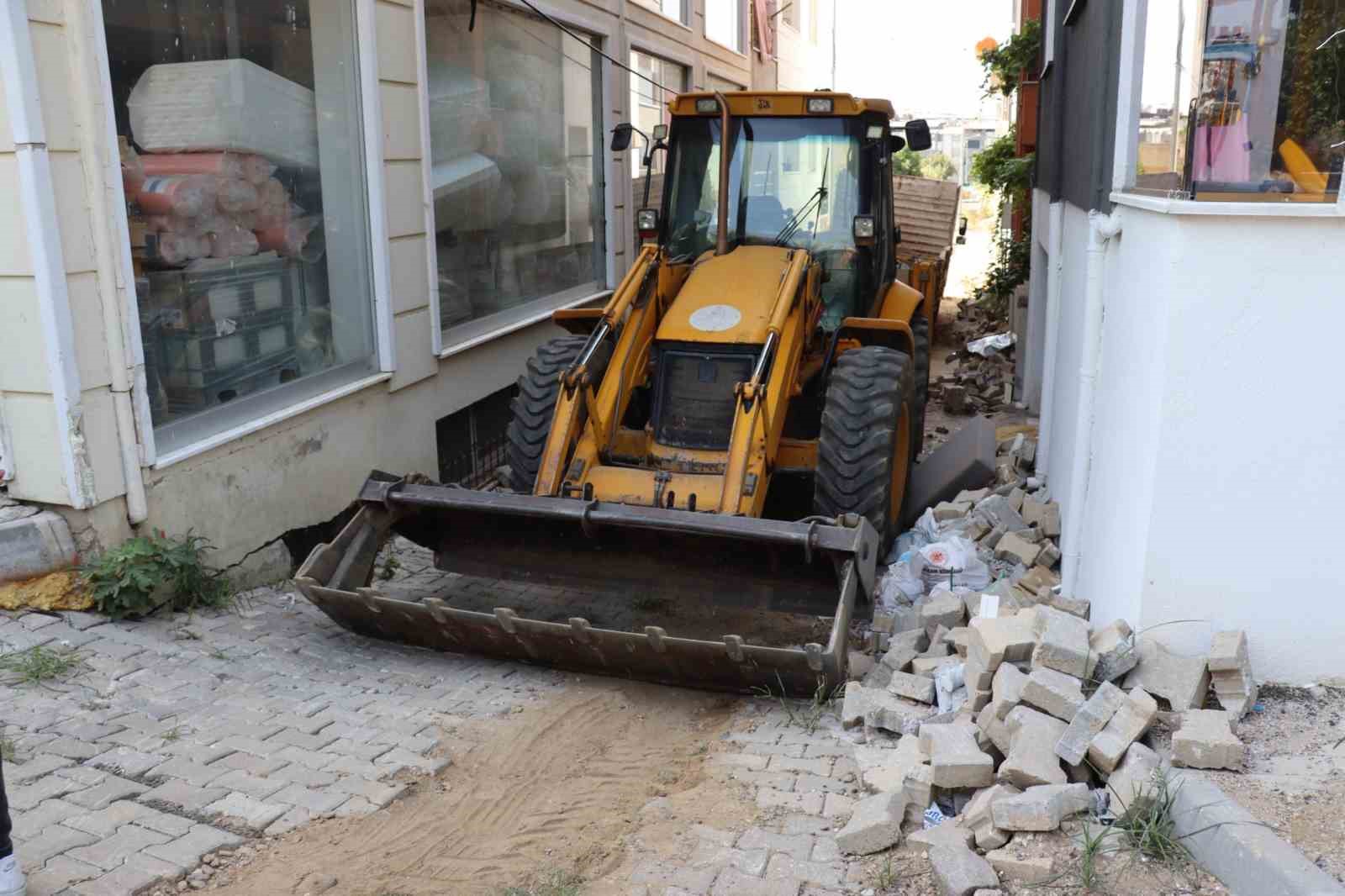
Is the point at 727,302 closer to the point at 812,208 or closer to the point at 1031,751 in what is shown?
the point at 812,208

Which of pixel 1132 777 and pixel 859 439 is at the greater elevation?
pixel 859 439

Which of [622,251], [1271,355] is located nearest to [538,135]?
[622,251]

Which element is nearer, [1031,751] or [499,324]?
[1031,751]

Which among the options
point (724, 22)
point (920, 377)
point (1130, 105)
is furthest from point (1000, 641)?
point (724, 22)

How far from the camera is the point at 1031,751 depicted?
374cm

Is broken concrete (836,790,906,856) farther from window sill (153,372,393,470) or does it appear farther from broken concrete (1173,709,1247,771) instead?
window sill (153,372,393,470)

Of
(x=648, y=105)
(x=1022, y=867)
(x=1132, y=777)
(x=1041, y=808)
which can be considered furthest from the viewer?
(x=648, y=105)

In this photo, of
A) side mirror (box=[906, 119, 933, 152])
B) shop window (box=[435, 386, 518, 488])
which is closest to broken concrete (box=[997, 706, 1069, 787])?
side mirror (box=[906, 119, 933, 152])

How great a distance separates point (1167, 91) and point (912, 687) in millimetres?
Result: 2545

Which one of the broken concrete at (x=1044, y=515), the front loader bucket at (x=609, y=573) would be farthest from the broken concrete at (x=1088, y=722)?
the broken concrete at (x=1044, y=515)

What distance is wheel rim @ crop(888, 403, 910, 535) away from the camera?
22.1ft

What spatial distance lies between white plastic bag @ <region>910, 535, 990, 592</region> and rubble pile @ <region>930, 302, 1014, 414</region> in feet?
17.0

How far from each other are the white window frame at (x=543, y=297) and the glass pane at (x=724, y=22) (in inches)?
223

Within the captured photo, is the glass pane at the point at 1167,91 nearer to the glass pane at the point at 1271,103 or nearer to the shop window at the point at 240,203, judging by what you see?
the glass pane at the point at 1271,103
